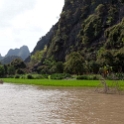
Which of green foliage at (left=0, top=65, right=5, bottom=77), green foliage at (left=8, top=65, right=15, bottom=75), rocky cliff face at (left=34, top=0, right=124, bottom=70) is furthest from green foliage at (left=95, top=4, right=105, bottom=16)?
green foliage at (left=0, top=65, right=5, bottom=77)

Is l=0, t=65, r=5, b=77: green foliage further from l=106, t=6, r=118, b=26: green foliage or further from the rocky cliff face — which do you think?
l=106, t=6, r=118, b=26: green foliage

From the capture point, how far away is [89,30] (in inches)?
3484

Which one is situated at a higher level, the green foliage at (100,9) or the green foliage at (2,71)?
the green foliage at (100,9)

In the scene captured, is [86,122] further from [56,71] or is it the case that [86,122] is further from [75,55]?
[56,71]

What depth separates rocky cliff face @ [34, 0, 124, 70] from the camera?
70637mm

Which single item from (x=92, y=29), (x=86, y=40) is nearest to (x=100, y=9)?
(x=92, y=29)

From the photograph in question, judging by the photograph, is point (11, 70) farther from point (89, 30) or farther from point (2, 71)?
point (89, 30)

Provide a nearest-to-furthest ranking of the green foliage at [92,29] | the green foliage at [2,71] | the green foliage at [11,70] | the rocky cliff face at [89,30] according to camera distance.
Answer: the rocky cliff face at [89,30] < the green foliage at [2,71] < the green foliage at [92,29] < the green foliage at [11,70]

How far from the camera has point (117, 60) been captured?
193 ft

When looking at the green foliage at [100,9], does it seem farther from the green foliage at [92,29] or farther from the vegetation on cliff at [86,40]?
the green foliage at [92,29]

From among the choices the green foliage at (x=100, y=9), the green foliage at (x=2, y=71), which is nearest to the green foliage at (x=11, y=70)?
the green foliage at (x=2, y=71)

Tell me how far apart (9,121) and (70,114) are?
3.16 metres

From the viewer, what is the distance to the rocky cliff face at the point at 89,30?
7064cm

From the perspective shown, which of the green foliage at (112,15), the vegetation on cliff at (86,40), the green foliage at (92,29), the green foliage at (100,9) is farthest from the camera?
the green foliage at (100,9)
